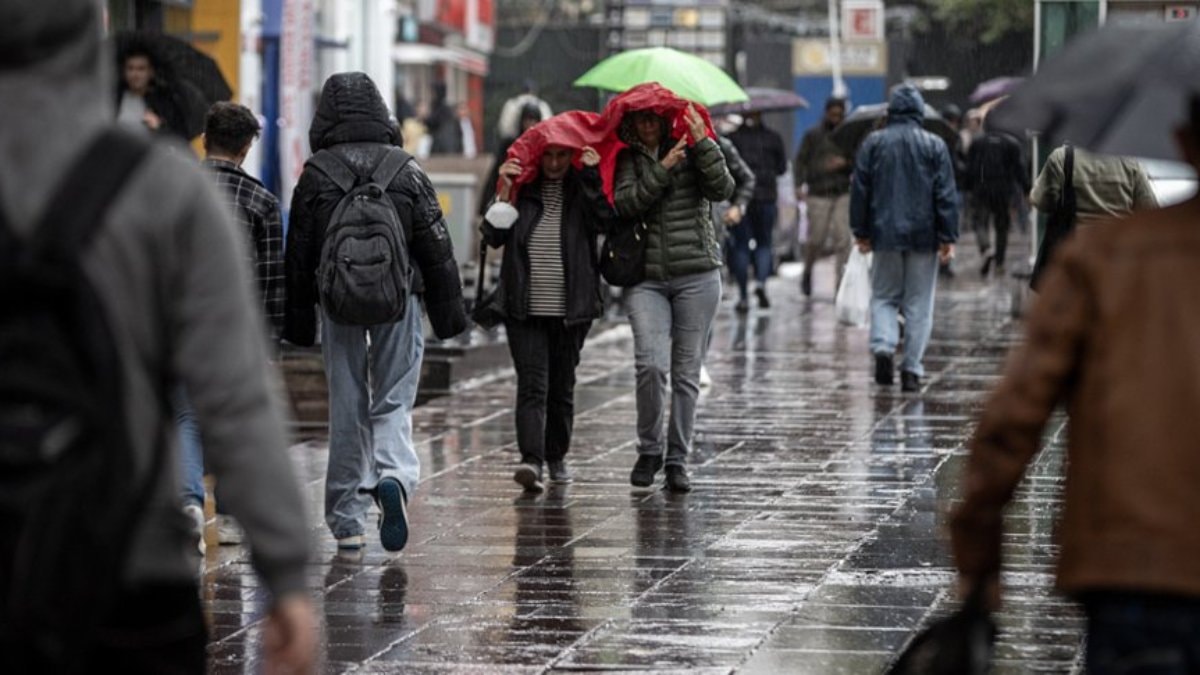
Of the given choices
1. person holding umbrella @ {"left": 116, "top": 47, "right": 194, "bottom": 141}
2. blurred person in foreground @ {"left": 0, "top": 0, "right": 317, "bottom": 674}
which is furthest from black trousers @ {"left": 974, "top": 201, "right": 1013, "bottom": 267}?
blurred person in foreground @ {"left": 0, "top": 0, "right": 317, "bottom": 674}

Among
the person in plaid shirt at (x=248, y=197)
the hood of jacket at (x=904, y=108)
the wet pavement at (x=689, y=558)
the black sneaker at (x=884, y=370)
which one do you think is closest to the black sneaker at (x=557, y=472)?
the wet pavement at (x=689, y=558)

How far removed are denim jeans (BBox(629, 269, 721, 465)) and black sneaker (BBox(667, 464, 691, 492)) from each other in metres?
0.03

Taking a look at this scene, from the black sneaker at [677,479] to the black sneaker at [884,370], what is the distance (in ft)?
17.6

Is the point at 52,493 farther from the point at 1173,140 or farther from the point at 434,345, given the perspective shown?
the point at 434,345

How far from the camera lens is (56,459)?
3455 mm

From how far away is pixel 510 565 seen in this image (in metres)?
9.32

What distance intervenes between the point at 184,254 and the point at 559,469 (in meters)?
8.22

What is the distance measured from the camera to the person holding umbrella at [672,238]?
1119cm

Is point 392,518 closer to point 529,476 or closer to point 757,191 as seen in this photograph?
point 529,476

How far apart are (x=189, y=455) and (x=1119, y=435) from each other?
5.80 metres

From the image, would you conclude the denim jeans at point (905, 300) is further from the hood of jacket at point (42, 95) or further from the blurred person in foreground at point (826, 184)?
the hood of jacket at point (42, 95)

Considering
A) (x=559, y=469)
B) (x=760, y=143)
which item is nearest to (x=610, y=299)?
(x=760, y=143)

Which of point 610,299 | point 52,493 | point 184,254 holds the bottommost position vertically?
point 610,299

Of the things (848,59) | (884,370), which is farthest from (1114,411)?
(848,59)
